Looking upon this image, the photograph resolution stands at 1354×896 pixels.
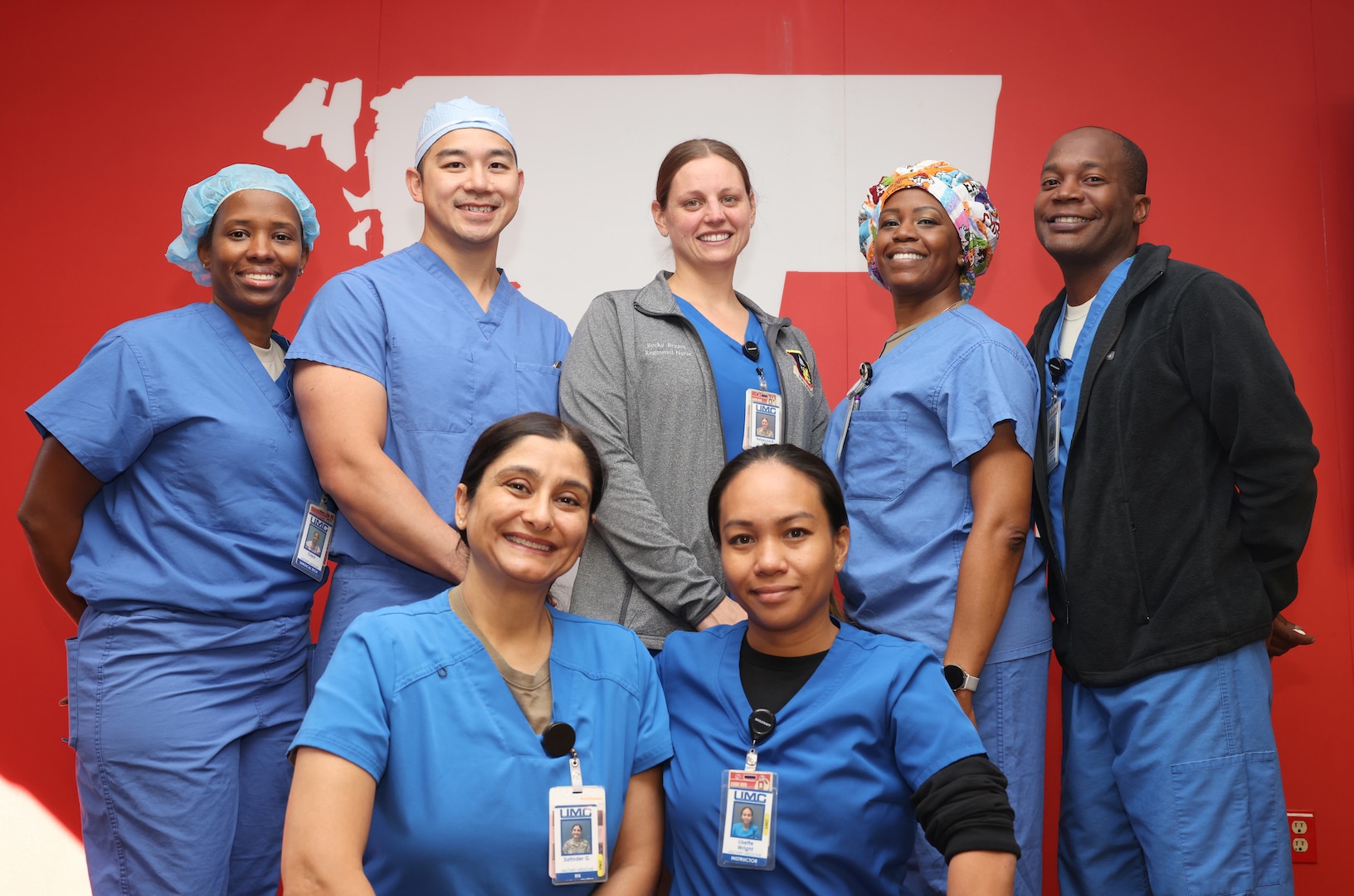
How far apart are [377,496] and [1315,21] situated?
9.32 feet

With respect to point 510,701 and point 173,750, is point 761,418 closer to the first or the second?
point 510,701

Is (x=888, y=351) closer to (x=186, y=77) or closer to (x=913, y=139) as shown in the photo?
(x=913, y=139)

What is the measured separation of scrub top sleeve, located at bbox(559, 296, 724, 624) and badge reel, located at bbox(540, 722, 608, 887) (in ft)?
1.39

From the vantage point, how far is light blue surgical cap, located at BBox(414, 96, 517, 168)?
217 cm

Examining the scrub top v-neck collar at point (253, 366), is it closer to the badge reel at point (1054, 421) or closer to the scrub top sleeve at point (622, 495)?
the scrub top sleeve at point (622, 495)

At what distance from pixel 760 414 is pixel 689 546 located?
299 mm

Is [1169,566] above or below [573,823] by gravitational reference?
above

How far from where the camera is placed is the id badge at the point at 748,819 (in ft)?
4.48

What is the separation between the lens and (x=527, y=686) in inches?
56.5

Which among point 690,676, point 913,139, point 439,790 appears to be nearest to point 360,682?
point 439,790

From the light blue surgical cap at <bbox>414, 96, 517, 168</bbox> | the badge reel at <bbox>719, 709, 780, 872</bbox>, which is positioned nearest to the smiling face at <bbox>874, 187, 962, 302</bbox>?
the light blue surgical cap at <bbox>414, 96, 517, 168</bbox>

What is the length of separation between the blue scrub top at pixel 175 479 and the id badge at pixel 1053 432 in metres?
1.46

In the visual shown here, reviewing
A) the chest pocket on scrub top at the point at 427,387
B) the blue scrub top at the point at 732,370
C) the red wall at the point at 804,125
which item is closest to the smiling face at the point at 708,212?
the blue scrub top at the point at 732,370

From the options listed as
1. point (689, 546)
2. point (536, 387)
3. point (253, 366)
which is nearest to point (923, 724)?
point (689, 546)
